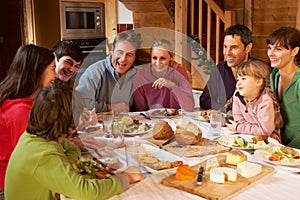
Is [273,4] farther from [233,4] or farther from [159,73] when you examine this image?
[159,73]

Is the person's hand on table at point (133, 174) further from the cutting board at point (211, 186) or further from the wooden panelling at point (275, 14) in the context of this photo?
the wooden panelling at point (275, 14)

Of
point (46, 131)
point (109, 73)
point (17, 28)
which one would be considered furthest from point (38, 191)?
point (17, 28)

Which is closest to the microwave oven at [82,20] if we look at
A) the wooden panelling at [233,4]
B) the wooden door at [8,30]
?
the wooden door at [8,30]

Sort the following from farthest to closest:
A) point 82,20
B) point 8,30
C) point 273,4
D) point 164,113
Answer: point 8,30
point 82,20
point 273,4
point 164,113

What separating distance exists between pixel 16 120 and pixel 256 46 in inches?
128

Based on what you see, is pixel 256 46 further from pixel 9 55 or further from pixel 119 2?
pixel 9 55

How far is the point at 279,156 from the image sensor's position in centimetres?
146

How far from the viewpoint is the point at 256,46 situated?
13.2ft

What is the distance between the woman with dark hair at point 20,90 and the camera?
148 cm

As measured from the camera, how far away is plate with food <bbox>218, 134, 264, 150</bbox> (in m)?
1.60

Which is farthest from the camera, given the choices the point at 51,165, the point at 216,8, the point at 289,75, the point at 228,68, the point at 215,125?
the point at 216,8

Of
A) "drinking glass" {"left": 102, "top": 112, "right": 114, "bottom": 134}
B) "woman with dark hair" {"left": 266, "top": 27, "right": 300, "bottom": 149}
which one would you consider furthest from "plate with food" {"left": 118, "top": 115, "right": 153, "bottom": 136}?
"woman with dark hair" {"left": 266, "top": 27, "right": 300, "bottom": 149}

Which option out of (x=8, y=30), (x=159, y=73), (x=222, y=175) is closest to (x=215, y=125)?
(x=222, y=175)

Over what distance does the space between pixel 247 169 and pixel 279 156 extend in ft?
0.89
